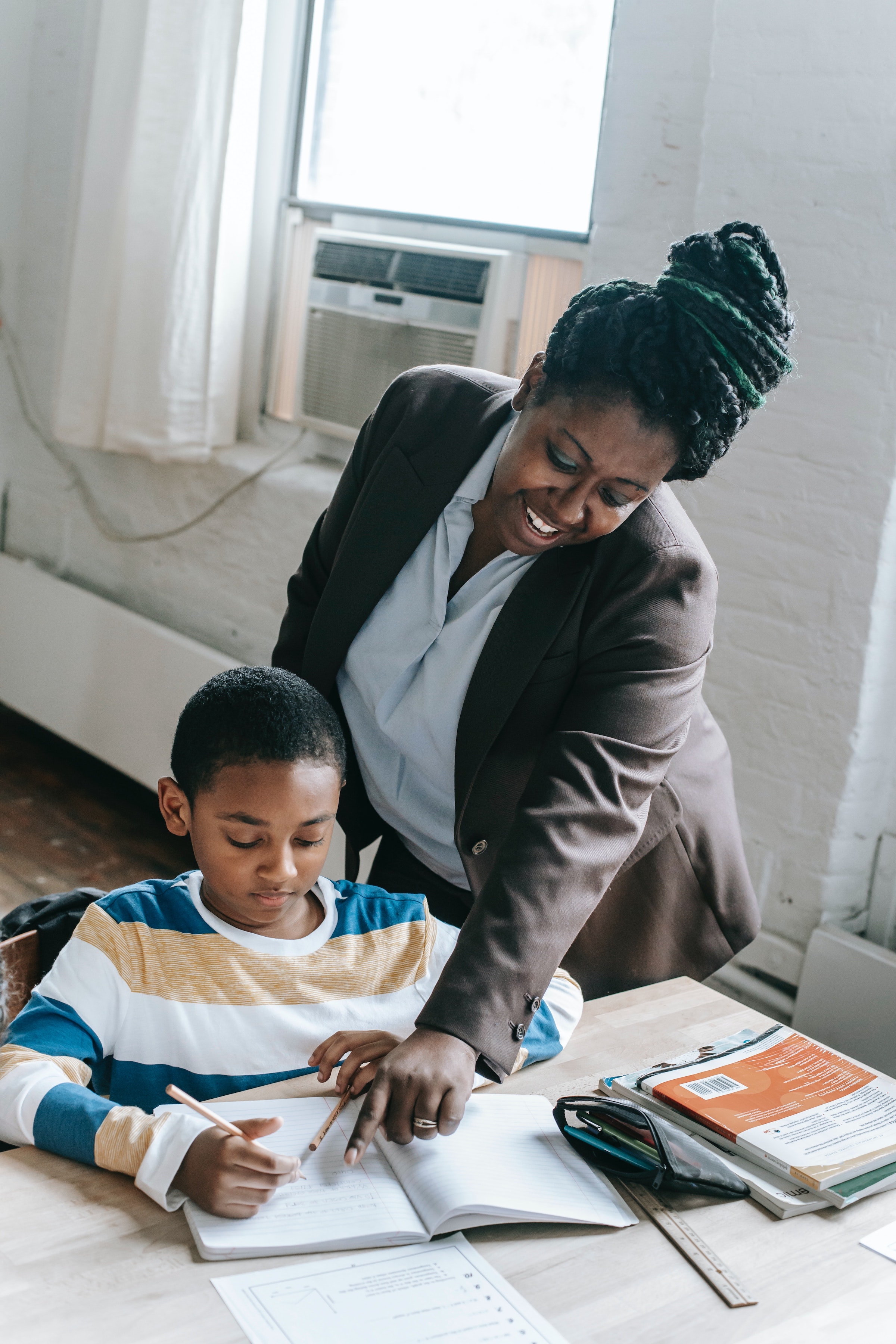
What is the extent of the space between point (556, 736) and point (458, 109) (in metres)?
2.10

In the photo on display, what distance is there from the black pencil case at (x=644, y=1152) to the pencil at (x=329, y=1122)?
7.6 inches

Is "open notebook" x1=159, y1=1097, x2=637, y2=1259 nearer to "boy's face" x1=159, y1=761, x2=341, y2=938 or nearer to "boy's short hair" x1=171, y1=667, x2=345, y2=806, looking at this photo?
"boy's face" x1=159, y1=761, x2=341, y2=938

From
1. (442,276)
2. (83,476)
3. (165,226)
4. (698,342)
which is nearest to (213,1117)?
(698,342)

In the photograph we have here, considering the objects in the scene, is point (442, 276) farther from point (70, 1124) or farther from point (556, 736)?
point (70, 1124)

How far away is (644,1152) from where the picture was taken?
1.04m

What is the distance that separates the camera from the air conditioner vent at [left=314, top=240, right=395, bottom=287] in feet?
9.50

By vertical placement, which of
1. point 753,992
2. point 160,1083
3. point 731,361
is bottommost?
point 753,992

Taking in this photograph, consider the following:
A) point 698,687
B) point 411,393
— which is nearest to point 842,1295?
point 698,687

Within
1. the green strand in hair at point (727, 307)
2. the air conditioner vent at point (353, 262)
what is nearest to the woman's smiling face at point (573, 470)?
the green strand in hair at point (727, 307)

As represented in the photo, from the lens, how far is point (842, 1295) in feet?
3.10

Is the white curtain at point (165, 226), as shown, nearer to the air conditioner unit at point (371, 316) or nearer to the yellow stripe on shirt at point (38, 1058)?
the air conditioner unit at point (371, 316)

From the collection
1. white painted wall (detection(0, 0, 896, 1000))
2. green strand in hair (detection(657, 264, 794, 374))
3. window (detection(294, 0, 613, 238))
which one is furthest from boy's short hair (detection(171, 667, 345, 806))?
window (detection(294, 0, 613, 238))

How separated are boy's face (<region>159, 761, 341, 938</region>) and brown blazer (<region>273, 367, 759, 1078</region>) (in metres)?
0.19

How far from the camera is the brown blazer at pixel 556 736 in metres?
1.17
